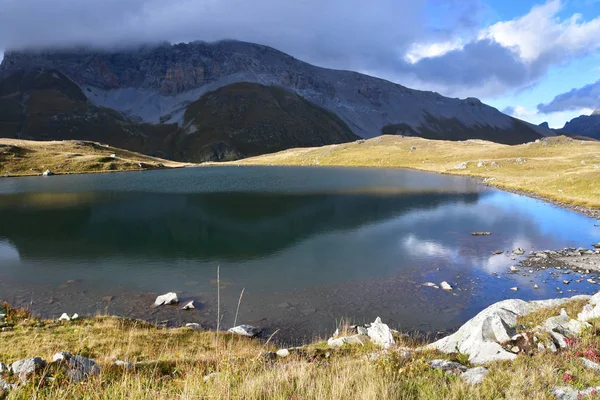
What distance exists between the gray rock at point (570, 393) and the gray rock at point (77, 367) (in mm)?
11191

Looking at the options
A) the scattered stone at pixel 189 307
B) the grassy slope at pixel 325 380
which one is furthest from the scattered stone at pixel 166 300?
the grassy slope at pixel 325 380

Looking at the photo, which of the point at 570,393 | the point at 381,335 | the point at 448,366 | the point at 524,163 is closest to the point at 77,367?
the point at 448,366

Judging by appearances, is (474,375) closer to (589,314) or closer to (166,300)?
(589,314)

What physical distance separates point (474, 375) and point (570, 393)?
6.77 ft

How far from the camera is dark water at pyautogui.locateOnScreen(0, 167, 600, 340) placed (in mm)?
24609

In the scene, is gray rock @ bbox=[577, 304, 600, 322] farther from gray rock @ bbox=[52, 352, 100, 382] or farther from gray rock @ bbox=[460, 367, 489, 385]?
gray rock @ bbox=[52, 352, 100, 382]

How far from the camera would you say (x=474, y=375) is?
9438mm

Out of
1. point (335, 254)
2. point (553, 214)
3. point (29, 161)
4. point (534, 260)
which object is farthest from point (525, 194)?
point (29, 161)

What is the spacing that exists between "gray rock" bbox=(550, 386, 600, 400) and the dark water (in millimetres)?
13634

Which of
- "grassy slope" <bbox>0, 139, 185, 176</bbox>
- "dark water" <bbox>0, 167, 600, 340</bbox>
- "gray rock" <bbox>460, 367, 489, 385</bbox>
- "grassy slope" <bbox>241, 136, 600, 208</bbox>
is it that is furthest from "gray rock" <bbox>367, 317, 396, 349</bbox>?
"grassy slope" <bbox>0, 139, 185, 176</bbox>

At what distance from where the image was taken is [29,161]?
473ft

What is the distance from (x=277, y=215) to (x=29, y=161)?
454ft

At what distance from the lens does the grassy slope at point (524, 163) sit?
236 feet

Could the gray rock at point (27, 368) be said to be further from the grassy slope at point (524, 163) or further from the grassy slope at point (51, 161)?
the grassy slope at point (51, 161)
